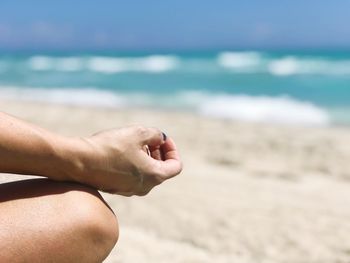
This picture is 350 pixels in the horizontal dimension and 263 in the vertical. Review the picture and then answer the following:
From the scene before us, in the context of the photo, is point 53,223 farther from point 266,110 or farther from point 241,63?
point 241,63

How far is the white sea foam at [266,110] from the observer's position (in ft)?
27.8

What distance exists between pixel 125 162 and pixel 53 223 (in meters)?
0.31

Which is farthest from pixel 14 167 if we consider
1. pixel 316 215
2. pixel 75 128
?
pixel 75 128

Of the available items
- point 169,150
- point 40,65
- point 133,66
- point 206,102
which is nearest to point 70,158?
point 169,150

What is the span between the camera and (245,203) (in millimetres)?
3844

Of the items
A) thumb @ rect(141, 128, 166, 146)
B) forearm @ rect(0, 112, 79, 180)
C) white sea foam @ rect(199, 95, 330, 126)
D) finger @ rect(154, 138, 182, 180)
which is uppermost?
forearm @ rect(0, 112, 79, 180)

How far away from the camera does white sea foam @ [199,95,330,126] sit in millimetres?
8484

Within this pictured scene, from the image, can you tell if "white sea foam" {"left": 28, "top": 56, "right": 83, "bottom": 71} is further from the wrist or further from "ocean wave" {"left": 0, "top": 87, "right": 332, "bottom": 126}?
the wrist

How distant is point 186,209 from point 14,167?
2.23 meters

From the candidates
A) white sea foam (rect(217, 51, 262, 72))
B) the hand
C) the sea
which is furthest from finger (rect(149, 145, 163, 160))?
white sea foam (rect(217, 51, 262, 72))

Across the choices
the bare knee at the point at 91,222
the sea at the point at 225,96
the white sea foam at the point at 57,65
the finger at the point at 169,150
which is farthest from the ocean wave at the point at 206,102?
the white sea foam at the point at 57,65

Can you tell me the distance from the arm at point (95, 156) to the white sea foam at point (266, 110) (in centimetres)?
649

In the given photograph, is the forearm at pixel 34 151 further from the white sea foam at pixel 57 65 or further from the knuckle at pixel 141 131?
the white sea foam at pixel 57 65

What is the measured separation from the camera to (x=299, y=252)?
2951 millimetres
